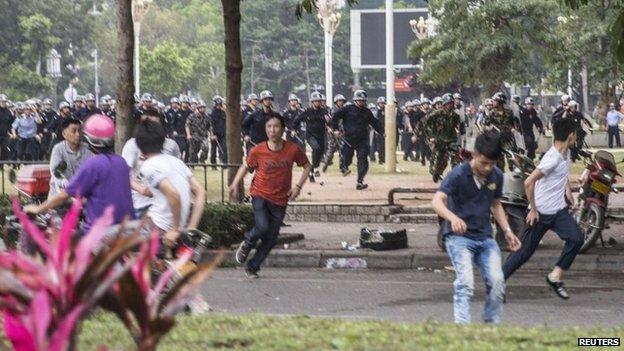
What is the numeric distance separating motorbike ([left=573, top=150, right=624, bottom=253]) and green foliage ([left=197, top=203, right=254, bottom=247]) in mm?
3572

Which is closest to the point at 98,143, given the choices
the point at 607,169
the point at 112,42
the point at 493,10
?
the point at 607,169

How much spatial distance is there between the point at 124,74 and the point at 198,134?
784 inches

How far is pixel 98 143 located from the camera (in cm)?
980

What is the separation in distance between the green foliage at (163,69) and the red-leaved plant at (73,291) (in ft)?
317

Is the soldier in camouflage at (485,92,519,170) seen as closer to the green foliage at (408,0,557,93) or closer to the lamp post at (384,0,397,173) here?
the lamp post at (384,0,397,173)

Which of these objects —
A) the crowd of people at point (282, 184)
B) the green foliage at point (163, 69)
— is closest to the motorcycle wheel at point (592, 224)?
the crowd of people at point (282, 184)

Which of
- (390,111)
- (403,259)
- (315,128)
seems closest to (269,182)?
(403,259)

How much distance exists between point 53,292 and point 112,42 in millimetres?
109366

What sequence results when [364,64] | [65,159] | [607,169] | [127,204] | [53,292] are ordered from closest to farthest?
[53,292] < [127,204] < [65,159] < [607,169] < [364,64]

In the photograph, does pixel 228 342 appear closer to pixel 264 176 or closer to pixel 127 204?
pixel 127 204

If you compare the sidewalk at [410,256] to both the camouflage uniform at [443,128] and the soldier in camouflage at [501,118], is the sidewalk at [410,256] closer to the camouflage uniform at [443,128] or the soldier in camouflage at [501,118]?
the camouflage uniform at [443,128]

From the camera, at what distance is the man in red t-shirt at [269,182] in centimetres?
1486

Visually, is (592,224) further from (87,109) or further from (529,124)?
(87,109)

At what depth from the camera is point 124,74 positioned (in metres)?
18.3
